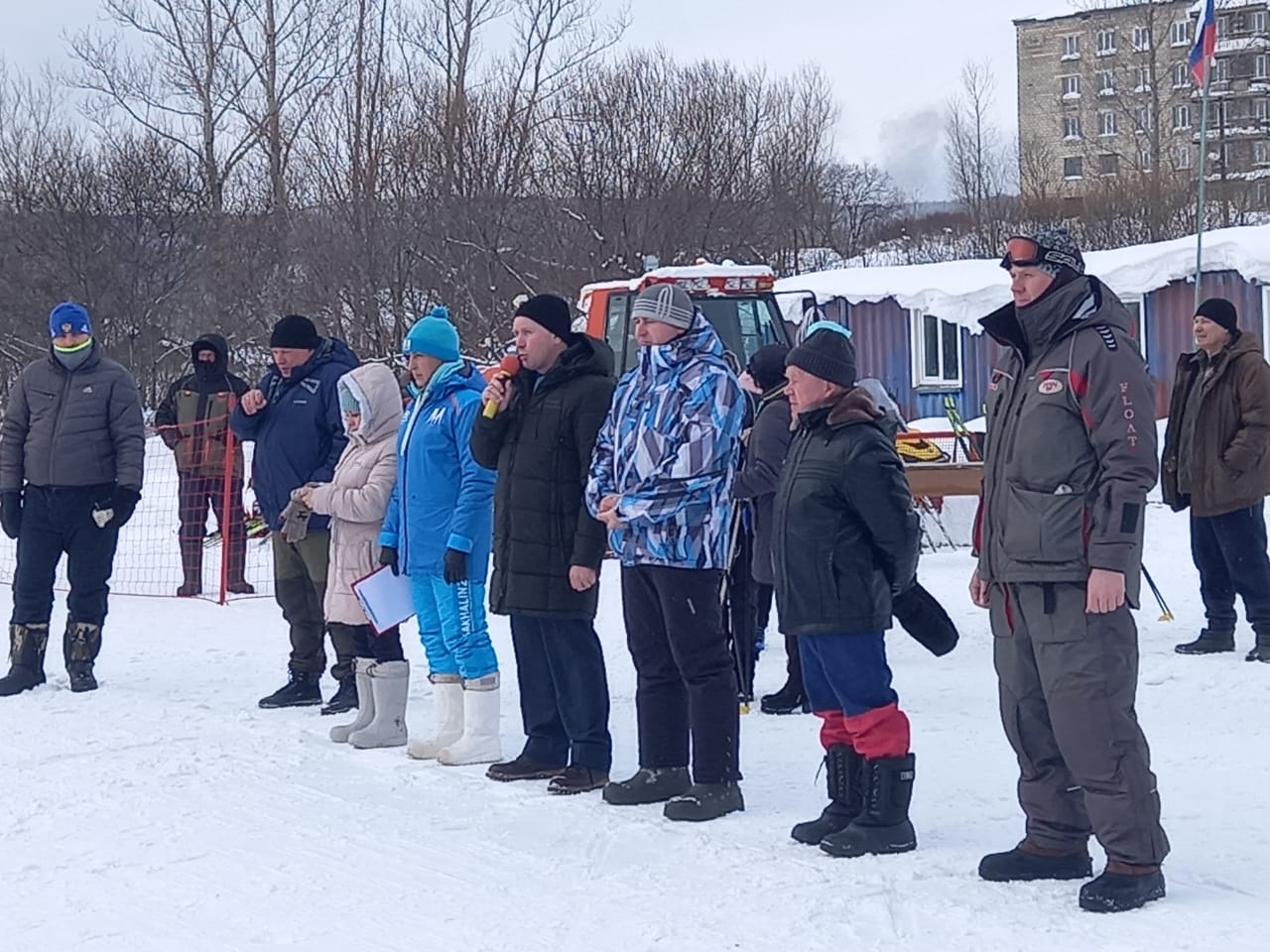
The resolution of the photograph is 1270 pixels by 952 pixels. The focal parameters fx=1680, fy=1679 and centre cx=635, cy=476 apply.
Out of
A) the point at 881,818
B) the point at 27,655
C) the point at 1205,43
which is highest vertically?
the point at 1205,43

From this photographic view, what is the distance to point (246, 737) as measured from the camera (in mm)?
6953

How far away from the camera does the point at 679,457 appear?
17.8ft


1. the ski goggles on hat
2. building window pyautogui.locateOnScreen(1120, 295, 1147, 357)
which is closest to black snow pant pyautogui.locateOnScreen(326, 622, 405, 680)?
the ski goggles on hat

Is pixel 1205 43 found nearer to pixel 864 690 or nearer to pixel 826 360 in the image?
pixel 826 360

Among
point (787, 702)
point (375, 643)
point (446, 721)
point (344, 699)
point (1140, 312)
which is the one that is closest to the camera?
point (446, 721)

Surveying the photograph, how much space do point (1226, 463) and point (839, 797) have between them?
3.79 meters

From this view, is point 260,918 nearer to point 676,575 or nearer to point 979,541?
point 676,575

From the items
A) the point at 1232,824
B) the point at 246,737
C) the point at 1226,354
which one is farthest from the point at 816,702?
the point at 1226,354

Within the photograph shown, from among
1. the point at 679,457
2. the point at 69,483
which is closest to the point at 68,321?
the point at 69,483

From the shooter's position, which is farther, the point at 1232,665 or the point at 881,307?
the point at 881,307

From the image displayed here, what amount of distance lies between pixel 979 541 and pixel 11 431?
5.25 m

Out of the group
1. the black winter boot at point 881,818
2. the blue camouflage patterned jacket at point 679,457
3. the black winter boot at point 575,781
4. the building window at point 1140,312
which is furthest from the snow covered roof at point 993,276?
the black winter boot at point 881,818

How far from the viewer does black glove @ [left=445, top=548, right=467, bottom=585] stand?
6.13m

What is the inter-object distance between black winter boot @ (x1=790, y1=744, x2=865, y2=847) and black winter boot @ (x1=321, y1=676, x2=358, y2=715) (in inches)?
112
